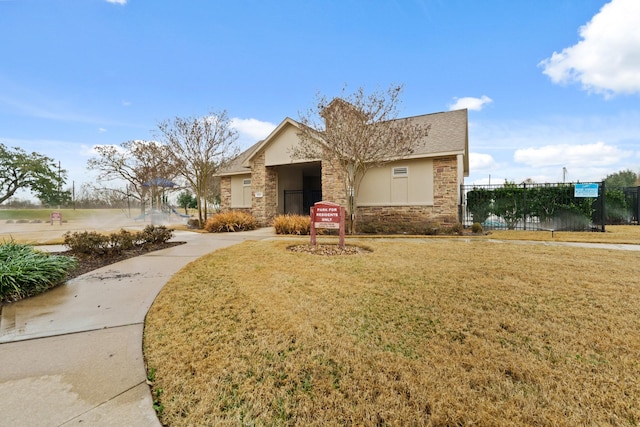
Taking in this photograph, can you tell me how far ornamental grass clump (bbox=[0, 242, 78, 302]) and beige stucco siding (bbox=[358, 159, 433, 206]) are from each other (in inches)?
461

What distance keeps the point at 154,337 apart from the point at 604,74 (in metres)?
18.7

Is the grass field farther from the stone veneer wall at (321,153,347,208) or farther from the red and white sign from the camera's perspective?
the red and white sign

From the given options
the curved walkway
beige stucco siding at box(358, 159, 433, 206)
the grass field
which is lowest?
the curved walkway

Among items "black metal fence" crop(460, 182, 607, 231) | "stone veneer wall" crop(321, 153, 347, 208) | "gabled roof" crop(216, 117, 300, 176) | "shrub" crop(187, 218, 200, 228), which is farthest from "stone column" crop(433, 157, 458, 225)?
"shrub" crop(187, 218, 200, 228)

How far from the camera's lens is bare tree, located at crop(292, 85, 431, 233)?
1141 centimetres

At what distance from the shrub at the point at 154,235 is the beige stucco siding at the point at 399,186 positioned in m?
9.08

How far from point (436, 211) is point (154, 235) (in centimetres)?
1134

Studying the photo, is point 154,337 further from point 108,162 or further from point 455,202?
point 108,162

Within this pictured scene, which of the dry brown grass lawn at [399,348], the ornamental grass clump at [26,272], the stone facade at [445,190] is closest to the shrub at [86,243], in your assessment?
the ornamental grass clump at [26,272]

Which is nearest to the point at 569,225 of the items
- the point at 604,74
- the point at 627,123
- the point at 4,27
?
the point at 604,74

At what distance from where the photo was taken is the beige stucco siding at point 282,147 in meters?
15.1

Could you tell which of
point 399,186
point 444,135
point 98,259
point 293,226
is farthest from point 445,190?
point 98,259

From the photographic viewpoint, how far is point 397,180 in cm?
1387

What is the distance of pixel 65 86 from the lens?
1253cm
